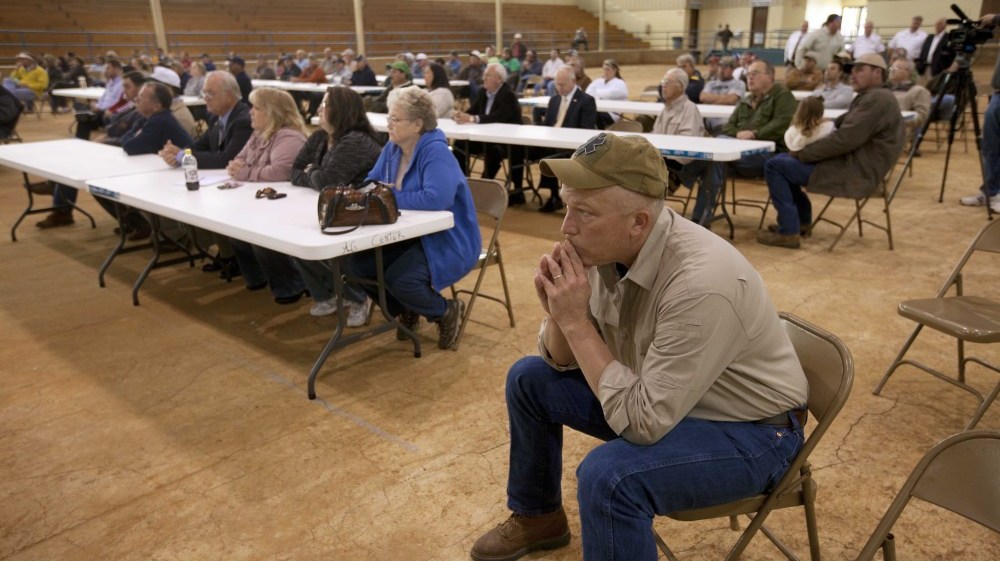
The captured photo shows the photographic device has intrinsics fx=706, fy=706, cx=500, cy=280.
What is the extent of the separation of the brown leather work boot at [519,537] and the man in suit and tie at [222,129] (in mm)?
3076

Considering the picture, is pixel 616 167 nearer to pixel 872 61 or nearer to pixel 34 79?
pixel 872 61

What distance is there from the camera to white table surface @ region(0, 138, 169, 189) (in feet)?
13.6

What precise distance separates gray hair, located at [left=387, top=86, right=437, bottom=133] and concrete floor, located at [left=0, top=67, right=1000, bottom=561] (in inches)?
41.6

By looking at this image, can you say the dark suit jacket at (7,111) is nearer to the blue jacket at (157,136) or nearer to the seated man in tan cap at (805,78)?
the blue jacket at (157,136)

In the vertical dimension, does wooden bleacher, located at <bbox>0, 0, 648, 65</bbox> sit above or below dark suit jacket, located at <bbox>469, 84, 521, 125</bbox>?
above

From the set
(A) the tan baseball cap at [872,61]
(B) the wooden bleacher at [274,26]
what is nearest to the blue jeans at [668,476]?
(A) the tan baseball cap at [872,61]

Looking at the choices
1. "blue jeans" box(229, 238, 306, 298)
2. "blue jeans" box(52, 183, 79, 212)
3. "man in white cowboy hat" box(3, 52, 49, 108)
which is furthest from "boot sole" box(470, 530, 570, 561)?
"man in white cowboy hat" box(3, 52, 49, 108)

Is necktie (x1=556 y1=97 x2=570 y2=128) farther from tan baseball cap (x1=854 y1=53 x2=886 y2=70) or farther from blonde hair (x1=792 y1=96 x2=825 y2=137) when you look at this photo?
tan baseball cap (x1=854 y1=53 x2=886 y2=70)

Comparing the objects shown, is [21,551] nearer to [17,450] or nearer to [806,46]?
[17,450]

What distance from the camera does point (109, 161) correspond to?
4.58m

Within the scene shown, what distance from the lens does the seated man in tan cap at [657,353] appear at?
1382 mm

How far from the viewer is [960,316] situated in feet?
8.02

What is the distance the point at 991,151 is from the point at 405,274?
16.5ft

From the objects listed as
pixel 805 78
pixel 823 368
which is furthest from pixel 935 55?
pixel 823 368
